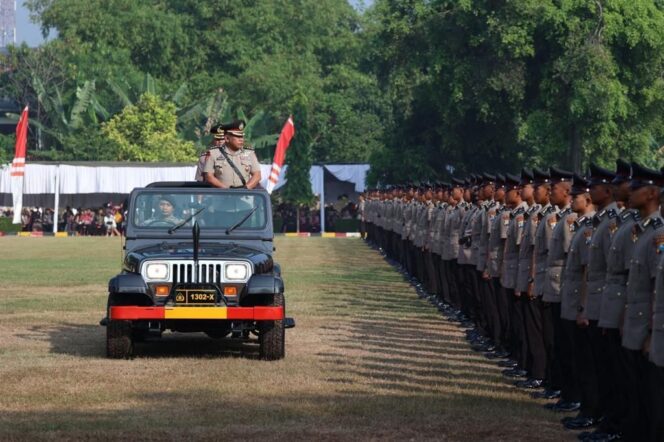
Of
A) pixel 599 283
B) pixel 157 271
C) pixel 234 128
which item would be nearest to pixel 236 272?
pixel 157 271

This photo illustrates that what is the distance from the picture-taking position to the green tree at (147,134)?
79312 mm

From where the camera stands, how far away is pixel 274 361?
15.9m

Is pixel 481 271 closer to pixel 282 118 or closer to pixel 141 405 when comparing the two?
pixel 141 405

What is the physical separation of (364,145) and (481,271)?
76244mm

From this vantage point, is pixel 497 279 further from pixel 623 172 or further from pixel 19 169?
pixel 19 169

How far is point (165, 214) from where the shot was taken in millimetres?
16984

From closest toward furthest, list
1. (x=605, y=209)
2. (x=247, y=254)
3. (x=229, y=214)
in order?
(x=605, y=209), (x=247, y=254), (x=229, y=214)

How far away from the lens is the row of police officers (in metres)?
9.80

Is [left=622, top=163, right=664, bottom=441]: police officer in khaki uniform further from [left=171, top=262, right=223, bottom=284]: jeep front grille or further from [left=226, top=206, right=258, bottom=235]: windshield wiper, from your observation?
[left=226, top=206, right=258, bottom=235]: windshield wiper

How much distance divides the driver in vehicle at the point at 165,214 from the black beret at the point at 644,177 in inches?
307

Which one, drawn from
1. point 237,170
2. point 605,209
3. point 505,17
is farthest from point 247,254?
point 505,17

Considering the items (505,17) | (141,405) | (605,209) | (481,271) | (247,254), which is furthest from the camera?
(505,17)

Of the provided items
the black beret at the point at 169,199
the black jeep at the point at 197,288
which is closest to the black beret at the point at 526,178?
the black jeep at the point at 197,288

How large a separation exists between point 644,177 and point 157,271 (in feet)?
22.1
